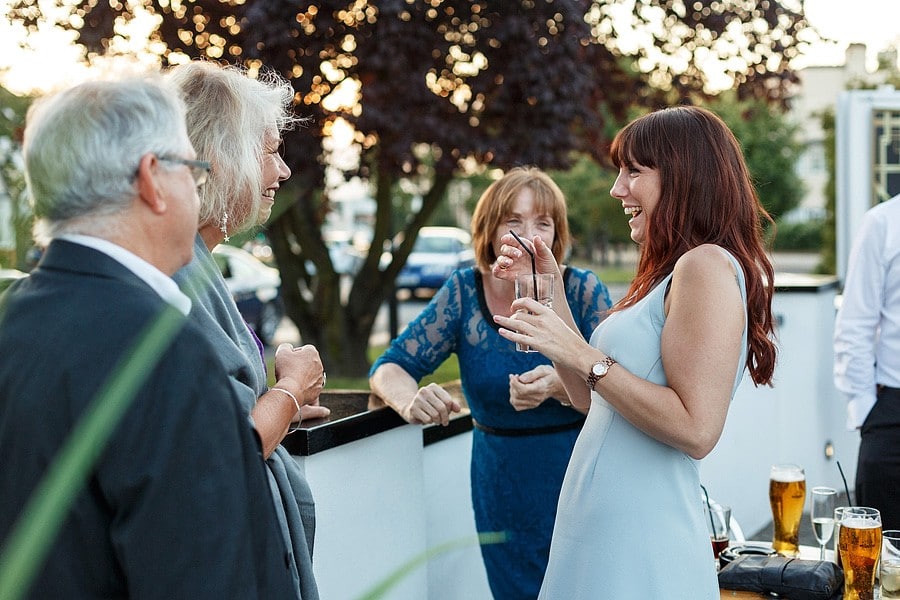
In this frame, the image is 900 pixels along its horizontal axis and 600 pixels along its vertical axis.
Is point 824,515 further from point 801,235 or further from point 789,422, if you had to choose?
point 801,235

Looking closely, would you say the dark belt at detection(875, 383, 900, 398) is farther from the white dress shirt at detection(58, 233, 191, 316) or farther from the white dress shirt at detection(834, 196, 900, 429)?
the white dress shirt at detection(58, 233, 191, 316)

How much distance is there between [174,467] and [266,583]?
251mm

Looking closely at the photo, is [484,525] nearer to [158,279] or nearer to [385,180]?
[158,279]

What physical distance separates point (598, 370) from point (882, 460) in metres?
2.05

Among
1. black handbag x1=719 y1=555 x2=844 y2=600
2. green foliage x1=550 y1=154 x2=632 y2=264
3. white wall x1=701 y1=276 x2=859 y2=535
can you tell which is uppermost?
black handbag x1=719 y1=555 x2=844 y2=600

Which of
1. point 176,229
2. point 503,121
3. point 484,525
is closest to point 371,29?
point 503,121

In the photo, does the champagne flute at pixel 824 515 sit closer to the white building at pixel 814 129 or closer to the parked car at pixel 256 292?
the parked car at pixel 256 292

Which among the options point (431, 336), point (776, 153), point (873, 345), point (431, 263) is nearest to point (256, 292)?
point (431, 263)

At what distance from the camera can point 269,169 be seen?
2.10 m

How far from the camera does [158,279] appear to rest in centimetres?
139

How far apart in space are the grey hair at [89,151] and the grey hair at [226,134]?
0.50m

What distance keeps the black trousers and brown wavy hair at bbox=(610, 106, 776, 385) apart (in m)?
1.65

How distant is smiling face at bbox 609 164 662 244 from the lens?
2281 mm

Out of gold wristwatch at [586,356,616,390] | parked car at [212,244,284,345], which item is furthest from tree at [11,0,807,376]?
parked car at [212,244,284,345]
